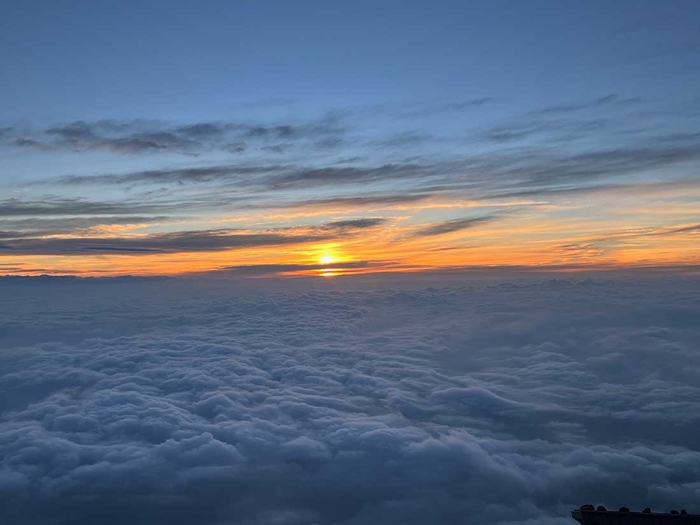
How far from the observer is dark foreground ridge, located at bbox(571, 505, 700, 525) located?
74.0 feet

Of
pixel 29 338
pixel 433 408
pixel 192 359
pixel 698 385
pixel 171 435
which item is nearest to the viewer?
pixel 171 435

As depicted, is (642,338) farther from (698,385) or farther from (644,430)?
(644,430)

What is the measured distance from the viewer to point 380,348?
502 feet

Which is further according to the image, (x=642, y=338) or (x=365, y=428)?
(x=642, y=338)

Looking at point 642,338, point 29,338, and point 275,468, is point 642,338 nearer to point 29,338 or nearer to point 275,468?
point 275,468

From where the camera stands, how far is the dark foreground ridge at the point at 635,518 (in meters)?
22.5

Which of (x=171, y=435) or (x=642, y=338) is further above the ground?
(x=171, y=435)

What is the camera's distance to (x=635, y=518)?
2309 centimetres

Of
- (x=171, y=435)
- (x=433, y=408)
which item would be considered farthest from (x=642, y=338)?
(x=171, y=435)

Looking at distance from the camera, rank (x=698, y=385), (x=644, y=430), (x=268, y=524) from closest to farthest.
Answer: (x=268, y=524)
(x=644, y=430)
(x=698, y=385)

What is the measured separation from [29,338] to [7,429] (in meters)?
154

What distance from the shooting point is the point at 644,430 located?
77.6m

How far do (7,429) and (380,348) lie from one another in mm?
106051

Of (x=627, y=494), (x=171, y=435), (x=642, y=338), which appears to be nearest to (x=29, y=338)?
(x=171, y=435)
